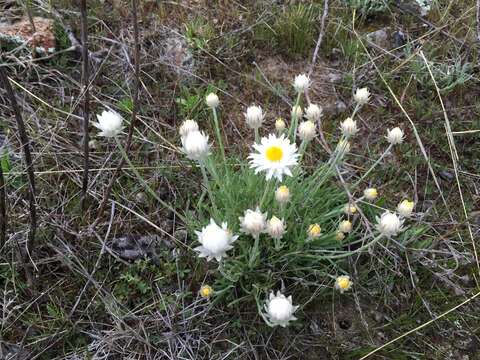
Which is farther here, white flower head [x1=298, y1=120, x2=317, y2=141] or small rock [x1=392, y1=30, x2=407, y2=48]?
small rock [x1=392, y1=30, x2=407, y2=48]

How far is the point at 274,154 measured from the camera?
5.90 feet

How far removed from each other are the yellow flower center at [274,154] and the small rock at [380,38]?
1.62 m

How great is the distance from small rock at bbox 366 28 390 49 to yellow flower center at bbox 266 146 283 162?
162cm

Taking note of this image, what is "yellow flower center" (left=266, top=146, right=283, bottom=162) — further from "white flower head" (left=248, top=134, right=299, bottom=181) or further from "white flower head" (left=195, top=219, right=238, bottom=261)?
"white flower head" (left=195, top=219, right=238, bottom=261)

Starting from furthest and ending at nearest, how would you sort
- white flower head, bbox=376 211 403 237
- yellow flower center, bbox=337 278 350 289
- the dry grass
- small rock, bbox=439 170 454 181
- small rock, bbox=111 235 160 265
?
small rock, bbox=439 170 454 181, small rock, bbox=111 235 160 265, the dry grass, yellow flower center, bbox=337 278 350 289, white flower head, bbox=376 211 403 237

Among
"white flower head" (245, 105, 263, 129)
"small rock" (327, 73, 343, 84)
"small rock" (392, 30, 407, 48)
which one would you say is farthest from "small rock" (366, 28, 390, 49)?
"white flower head" (245, 105, 263, 129)

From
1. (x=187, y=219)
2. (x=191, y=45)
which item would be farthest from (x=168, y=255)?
(x=191, y=45)

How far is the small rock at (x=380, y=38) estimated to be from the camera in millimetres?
3092

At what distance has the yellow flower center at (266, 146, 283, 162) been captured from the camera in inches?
70.7

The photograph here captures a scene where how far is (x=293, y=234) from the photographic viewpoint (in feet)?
6.68

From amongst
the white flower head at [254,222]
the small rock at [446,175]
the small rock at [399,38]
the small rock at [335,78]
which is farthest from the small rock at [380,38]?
the white flower head at [254,222]

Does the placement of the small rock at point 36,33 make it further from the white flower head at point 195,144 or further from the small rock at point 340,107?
the small rock at point 340,107

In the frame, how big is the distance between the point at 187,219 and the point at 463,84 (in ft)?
6.07

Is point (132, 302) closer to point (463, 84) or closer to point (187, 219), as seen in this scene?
point (187, 219)
